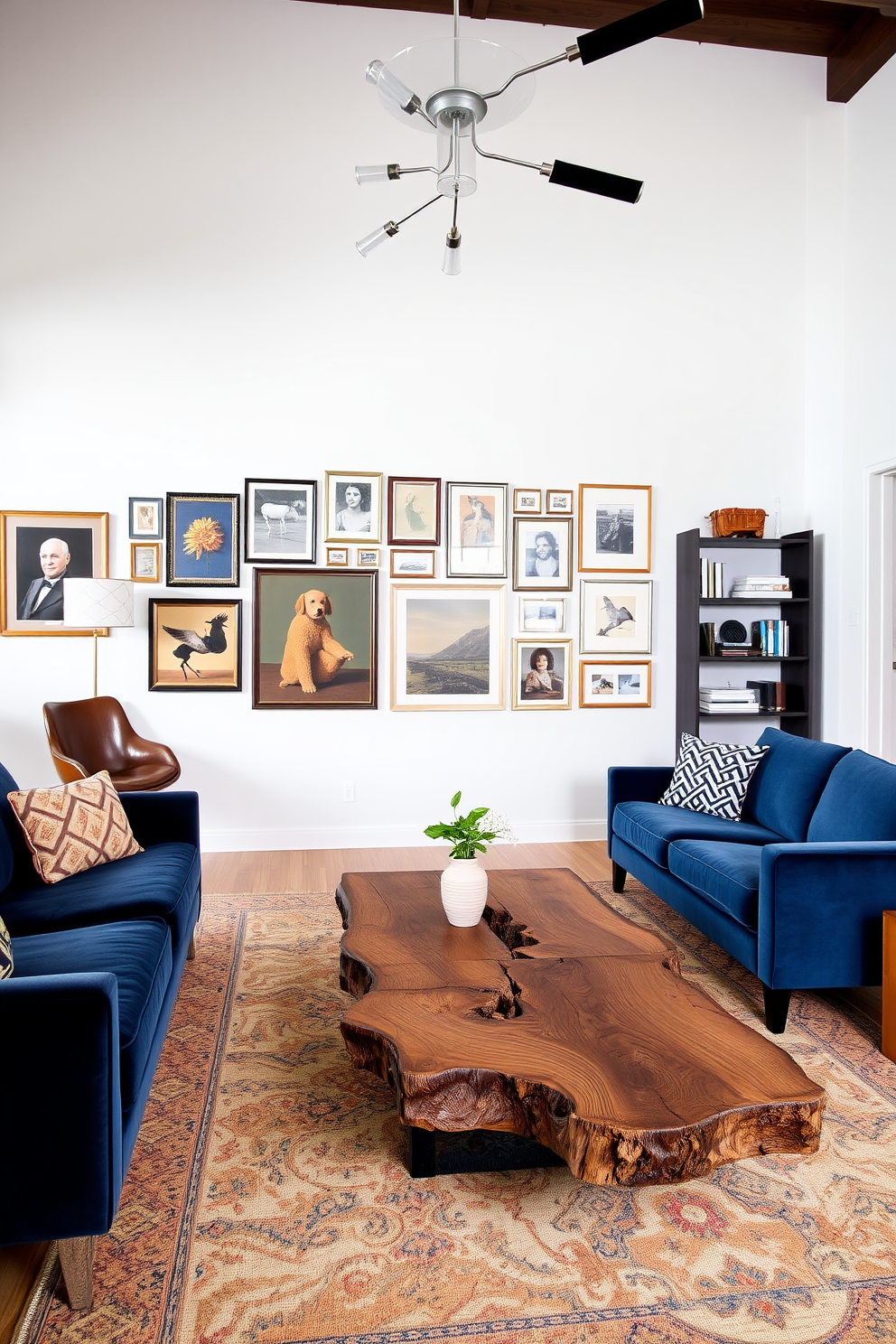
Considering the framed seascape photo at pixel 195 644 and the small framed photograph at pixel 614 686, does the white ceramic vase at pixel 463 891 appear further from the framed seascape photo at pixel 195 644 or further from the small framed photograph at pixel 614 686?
the small framed photograph at pixel 614 686

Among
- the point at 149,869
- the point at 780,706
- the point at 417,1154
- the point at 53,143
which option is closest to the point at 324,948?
the point at 149,869

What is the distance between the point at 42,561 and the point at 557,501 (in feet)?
10.6

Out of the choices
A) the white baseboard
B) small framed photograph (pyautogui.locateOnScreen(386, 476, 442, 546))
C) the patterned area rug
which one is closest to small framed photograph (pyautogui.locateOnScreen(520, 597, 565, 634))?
small framed photograph (pyautogui.locateOnScreen(386, 476, 442, 546))

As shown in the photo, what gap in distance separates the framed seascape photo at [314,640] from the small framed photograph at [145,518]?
680 mm

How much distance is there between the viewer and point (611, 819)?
472 centimetres

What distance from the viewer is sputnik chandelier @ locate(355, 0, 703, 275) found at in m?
2.33

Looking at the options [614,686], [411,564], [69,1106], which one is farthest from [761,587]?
[69,1106]

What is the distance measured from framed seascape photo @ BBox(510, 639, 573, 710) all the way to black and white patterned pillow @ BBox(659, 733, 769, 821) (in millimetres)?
1321

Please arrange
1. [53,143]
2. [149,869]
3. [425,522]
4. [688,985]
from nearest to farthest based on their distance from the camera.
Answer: [688,985] < [149,869] < [53,143] < [425,522]

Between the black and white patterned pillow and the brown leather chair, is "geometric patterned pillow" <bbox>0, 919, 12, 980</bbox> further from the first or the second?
the black and white patterned pillow

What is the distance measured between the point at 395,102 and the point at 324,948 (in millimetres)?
3093

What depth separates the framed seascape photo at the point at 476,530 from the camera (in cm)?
575

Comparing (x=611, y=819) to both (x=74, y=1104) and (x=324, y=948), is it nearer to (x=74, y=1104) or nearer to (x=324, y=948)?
(x=324, y=948)

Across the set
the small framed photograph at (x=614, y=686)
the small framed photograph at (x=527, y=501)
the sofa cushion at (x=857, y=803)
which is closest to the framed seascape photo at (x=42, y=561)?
the small framed photograph at (x=527, y=501)
